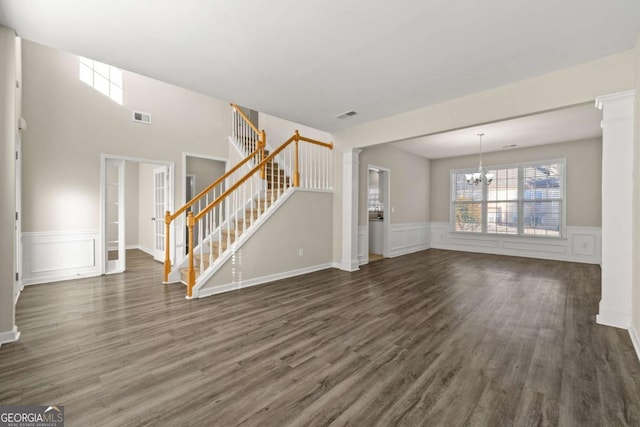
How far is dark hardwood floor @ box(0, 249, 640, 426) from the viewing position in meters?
1.63

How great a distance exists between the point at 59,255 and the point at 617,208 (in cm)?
747

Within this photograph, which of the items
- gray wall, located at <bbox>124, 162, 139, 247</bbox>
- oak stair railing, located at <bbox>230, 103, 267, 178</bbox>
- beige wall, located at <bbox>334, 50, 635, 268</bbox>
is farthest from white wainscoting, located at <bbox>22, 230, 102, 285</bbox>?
beige wall, located at <bbox>334, 50, 635, 268</bbox>

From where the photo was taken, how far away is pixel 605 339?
101 inches

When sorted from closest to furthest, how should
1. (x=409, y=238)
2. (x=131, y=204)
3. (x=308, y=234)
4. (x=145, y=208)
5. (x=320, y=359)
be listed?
(x=320, y=359) → (x=308, y=234) → (x=145, y=208) → (x=409, y=238) → (x=131, y=204)

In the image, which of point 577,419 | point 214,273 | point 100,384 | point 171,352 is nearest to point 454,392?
point 577,419

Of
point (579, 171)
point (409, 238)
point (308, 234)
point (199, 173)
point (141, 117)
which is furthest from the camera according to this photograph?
point (409, 238)

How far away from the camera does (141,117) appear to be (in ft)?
17.6

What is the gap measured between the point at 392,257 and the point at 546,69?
4815mm

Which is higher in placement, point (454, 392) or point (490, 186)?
point (490, 186)

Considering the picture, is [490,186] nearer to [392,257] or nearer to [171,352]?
[392,257]

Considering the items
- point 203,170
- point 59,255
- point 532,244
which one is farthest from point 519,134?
point 59,255

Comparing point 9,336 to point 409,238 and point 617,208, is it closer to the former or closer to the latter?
point 617,208

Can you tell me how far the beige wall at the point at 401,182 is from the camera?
619 cm

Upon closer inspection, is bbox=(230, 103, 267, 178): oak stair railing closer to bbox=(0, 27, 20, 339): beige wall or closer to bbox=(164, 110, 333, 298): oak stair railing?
bbox=(164, 110, 333, 298): oak stair railing
